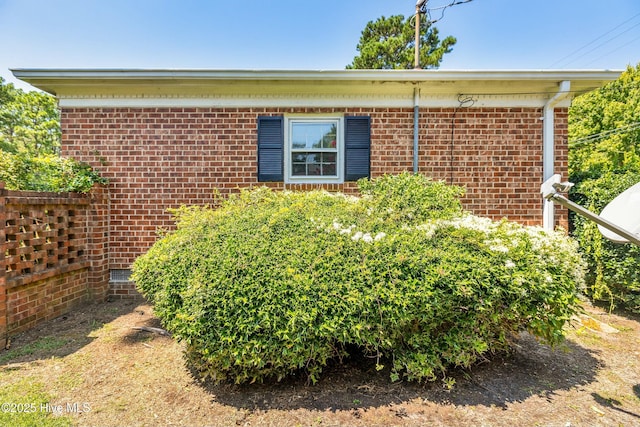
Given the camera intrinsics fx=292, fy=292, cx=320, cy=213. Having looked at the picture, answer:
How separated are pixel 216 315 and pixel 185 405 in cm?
79

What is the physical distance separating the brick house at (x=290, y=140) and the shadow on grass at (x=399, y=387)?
2.72 m

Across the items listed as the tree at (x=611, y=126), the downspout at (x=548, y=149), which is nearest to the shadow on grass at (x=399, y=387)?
the downspout at (x=548, y=149)

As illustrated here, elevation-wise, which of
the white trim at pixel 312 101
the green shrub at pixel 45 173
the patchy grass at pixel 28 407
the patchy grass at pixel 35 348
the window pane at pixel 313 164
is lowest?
the patchy grass at pixel 28 407

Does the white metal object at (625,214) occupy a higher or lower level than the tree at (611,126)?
lower

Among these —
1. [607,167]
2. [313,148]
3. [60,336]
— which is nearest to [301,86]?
[313,148]

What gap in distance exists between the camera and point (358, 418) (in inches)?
81.4

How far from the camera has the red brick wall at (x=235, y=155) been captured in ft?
15.7

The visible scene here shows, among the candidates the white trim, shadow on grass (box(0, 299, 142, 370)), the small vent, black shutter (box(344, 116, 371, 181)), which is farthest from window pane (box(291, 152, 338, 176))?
shadow on grass (box(0, 299, 142, 370))

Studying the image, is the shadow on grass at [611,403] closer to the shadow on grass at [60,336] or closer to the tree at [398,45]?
the shadow on grass at [60,336]

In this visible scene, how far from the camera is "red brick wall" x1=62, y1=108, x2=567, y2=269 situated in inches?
188

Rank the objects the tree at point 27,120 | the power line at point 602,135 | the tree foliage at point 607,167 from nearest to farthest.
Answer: the tree foliage at point 607,167 → the power line at point 602,135 → the tree at point 27,120

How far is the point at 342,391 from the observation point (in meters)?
2.35

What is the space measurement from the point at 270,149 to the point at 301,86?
1.12 metres

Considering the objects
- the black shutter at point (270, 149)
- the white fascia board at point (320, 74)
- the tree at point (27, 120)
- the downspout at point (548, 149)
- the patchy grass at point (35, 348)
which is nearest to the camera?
the patchy grass at point (35, 348)
